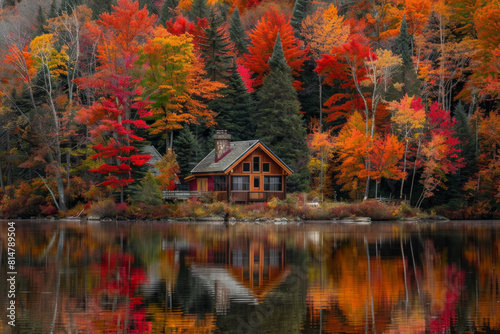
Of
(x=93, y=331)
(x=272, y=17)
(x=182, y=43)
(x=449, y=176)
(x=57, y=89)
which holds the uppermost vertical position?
(x=272, y=17)

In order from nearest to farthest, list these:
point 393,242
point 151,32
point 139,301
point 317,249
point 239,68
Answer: point 139,301 → point 317,249 → point 393,242 → point 151,32 → point 239,68

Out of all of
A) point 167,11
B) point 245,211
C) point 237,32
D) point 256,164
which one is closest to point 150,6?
point 167,11

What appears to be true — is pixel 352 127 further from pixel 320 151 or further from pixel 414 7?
pixel 414 7

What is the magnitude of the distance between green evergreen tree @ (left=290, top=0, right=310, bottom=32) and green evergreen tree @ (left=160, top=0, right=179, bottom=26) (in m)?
17.6

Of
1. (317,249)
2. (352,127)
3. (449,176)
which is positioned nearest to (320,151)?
(352,127)

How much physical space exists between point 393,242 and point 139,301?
761 inches

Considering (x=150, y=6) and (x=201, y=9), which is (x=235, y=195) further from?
(x=150, y=6)

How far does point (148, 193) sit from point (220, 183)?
7.17 meters

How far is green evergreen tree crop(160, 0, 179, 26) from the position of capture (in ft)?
294

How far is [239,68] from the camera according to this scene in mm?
74188

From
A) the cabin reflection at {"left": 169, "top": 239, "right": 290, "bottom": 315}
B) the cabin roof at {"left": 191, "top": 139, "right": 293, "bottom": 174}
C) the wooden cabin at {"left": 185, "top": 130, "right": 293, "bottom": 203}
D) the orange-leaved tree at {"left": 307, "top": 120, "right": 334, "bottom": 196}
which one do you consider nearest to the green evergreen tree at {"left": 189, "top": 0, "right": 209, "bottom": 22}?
the orange-leaved tree at {"left": 307, "top": 120, "right": 334, "bottom": 196}

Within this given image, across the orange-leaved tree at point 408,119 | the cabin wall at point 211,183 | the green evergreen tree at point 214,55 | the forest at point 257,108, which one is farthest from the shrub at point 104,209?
the orange-leaved tree at point 408,119

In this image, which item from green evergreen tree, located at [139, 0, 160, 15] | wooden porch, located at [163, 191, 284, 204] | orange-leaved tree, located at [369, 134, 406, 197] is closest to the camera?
wooden porch, located at [163, 191, 284, 204]

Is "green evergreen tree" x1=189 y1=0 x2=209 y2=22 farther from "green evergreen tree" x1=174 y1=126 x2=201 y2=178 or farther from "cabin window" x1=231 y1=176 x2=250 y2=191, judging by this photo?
"cabin window" x1=231 y1=176 x2=250 y2=191
